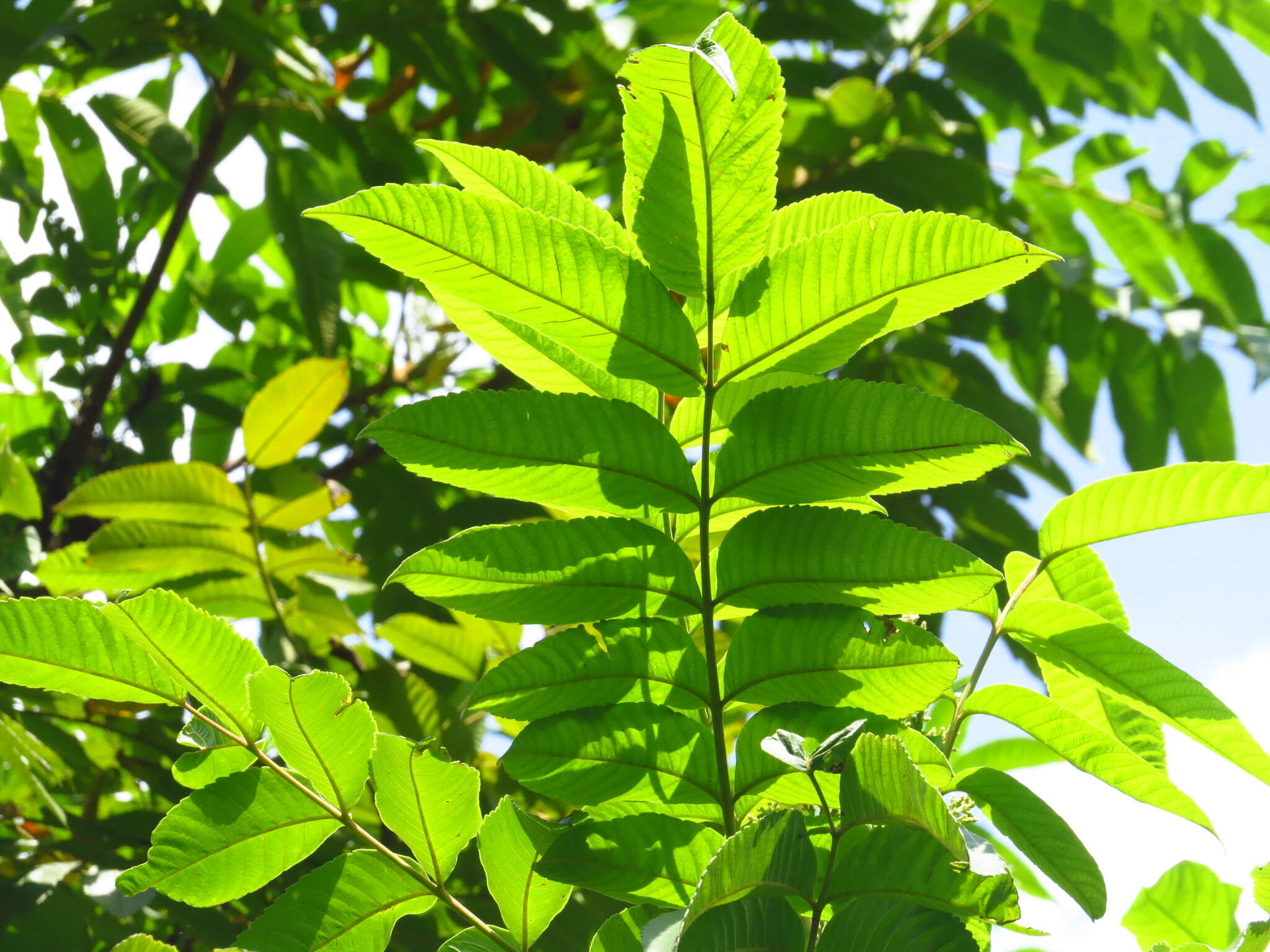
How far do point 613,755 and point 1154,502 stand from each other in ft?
1.12

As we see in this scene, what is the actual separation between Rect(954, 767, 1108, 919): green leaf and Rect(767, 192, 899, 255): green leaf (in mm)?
319

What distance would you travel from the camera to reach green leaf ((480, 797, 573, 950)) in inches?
22.7

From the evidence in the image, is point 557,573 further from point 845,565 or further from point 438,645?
point 438,645

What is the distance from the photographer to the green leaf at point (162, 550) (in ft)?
3.86

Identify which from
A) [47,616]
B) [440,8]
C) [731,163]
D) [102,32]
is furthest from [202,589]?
[440,8]

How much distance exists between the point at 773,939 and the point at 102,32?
1.50 metres

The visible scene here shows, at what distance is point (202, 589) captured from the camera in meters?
1.22

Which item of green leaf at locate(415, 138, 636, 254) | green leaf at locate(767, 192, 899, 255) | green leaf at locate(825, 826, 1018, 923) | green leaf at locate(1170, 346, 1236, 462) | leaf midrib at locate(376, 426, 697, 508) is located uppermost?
green leaf at locate(1170, 346, 1236, 462)

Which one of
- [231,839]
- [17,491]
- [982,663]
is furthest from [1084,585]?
[17,491]

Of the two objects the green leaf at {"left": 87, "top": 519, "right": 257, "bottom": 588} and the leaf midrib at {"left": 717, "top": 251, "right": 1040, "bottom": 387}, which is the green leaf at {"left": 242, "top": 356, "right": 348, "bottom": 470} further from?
the leaf midrib at {"left": 717, "top": 251, "right": 1040, "bottom": 387}

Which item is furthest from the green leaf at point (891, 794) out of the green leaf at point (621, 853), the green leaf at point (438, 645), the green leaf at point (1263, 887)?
the green leaf at point (438, 645)

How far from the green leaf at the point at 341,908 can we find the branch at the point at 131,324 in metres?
1.16

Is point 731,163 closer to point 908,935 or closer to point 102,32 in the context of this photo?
point 908,935

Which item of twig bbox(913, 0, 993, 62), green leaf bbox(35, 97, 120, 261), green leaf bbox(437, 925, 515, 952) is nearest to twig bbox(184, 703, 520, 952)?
green leaf bbox(437, 925, 515, 952)
